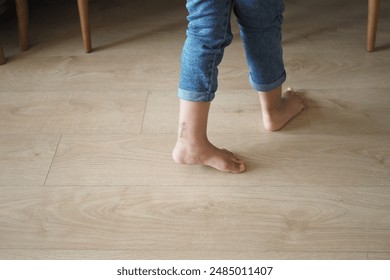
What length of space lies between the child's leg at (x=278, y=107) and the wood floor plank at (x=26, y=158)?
0.51 metres

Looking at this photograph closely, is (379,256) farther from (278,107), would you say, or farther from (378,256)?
(278,107)

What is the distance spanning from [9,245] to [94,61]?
68 centimetres

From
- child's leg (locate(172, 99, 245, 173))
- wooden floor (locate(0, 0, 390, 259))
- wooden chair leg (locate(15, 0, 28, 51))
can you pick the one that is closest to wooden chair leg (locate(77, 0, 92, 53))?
wooden floor (locate(0, 0, 390, 259))

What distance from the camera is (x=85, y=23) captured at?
55.0 inches

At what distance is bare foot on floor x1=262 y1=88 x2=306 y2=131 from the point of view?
112cm

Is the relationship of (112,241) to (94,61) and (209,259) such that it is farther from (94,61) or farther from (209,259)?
(94,61)

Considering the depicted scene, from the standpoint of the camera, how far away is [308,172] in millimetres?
1019

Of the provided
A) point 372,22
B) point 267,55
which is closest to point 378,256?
point 267,55

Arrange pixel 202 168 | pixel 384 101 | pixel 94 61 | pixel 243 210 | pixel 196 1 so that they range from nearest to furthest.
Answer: pixel 196 1 → pixel 243 210 → pixel 202 168 → pixel 384 101 → pixel 94 61

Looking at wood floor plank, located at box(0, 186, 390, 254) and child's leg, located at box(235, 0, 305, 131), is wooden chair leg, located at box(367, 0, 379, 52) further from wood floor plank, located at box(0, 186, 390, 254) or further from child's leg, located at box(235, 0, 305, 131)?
wood floor plank, located at box(0, 186, 390, 254)

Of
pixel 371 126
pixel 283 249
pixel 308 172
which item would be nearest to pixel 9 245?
pixel 283 249

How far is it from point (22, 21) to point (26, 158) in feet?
A: 1.78

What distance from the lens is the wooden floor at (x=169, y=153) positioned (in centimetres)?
90

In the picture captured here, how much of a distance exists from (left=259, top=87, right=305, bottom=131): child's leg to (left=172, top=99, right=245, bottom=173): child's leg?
0.15 metres
